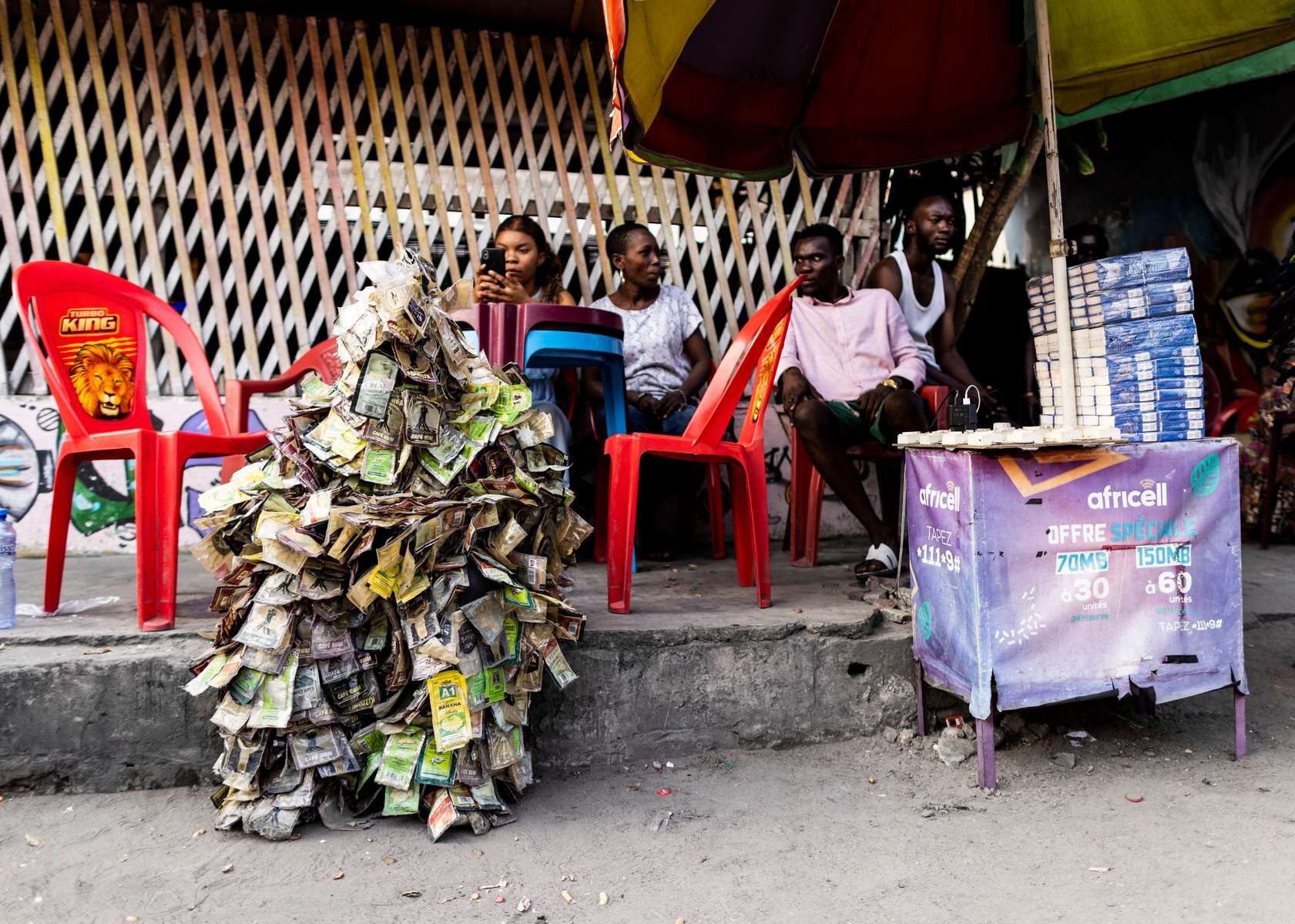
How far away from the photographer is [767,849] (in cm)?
204

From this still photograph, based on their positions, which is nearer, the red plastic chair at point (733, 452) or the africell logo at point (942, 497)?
the africell logo at point (942, 497)

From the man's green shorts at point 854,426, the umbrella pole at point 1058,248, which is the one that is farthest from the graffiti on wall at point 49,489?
the umbrella pole at point 1058,248

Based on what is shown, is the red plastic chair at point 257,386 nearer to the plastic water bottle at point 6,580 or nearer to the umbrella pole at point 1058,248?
the plastic water bottle at point 6,580

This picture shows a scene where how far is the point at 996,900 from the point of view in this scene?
1.79 meters

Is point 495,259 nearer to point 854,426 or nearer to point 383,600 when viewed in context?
point 854,426

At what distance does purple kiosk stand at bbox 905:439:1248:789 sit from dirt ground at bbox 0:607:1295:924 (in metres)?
0.22

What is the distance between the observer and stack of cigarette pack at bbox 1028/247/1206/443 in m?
2.41

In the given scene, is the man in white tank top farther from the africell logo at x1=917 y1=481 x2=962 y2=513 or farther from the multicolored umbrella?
the africell logo at x1=917 y1=481 x2=962 y2=513

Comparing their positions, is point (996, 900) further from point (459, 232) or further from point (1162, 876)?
point (459, 232)

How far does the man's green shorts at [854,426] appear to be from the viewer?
341 centimetres

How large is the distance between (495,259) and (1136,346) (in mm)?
2224

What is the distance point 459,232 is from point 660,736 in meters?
2.96

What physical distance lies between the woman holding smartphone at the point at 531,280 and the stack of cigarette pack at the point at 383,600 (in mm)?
1324

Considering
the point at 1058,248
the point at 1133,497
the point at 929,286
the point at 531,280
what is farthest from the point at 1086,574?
the point at 531,280
